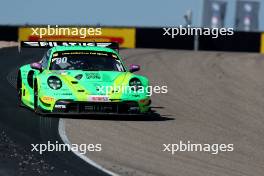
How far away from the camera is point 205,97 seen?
1878 cm

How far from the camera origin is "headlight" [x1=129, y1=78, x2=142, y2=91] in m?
14.5

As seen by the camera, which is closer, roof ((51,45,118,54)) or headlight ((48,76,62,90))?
headlight ((48,76,62,90))

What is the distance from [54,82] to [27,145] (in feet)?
9.55

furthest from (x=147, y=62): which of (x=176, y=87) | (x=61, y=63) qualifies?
(x=61, y=63)

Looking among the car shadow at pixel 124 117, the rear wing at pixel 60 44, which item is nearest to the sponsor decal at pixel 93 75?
the car shadow at pixel 124 117

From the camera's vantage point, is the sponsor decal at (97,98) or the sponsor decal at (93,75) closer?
the sponsor decal at (97,98)

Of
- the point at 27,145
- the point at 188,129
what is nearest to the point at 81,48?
the point at 188,129

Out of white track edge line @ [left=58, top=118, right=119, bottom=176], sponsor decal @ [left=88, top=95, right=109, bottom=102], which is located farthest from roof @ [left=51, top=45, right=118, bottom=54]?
A: white track edge line @ [left=58, top=118, right=119, bottom=176]

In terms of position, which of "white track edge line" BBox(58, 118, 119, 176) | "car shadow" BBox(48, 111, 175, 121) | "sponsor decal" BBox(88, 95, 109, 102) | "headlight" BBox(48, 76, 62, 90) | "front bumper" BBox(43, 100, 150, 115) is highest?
"headlight" BBox(48, 76, 62, 90)

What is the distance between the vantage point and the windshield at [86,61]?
49.7 feet

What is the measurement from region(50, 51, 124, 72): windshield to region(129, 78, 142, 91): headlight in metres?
0.77

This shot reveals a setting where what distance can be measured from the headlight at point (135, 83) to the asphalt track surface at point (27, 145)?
131 cm

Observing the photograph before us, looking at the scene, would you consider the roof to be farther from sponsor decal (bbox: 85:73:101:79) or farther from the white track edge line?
the white track edge line

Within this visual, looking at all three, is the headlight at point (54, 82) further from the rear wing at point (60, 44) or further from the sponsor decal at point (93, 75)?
the rear wing at point (60, 44)
